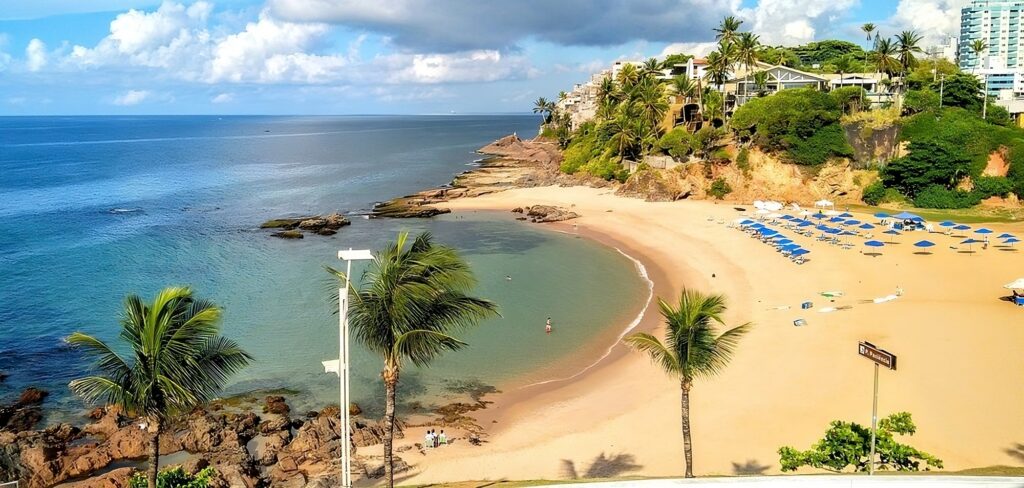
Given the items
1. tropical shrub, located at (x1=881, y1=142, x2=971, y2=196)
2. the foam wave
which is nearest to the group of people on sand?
the foam wave

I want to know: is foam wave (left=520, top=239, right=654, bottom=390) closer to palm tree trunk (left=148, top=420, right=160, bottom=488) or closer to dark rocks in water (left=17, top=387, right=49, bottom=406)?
palm tree trunk (left=148, top=420, right=160, bottom=488)

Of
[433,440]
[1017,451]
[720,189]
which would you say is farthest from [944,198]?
[433,440]

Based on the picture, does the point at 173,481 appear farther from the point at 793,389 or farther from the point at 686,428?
the point at 793,389

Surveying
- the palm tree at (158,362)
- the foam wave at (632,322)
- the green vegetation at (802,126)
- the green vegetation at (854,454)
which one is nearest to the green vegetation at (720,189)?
the green vegetation at (802,126)

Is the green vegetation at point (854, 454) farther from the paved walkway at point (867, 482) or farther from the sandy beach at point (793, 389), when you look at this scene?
the paved walkway at point (867, 482)

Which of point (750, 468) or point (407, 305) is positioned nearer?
point (407, 305)
